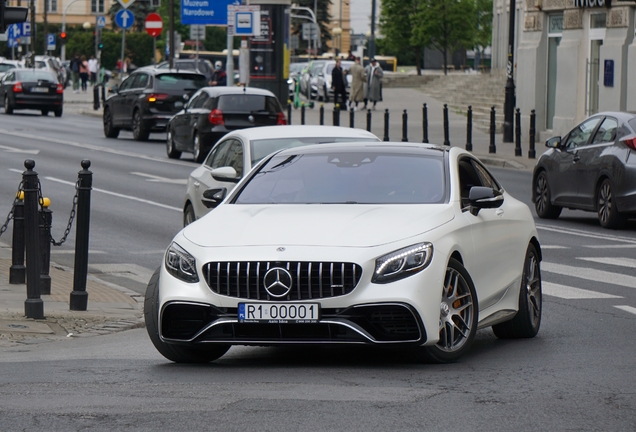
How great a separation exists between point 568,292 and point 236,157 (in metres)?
4.07

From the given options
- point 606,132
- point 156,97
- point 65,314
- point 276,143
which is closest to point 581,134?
point 606,132

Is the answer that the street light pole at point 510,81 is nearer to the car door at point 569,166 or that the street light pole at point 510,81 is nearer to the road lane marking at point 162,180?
the road lane marking at point 162,180

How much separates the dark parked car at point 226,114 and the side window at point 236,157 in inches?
505

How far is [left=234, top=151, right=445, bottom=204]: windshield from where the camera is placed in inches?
341

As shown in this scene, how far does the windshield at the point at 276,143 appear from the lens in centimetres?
1437

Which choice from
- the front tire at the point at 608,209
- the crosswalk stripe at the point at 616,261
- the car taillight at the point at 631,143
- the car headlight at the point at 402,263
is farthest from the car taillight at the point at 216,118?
the car headlight at the point at 402,263

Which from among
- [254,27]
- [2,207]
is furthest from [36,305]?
[254,27]

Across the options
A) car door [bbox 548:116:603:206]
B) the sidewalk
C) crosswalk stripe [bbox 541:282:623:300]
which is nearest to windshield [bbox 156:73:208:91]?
car door [bbox 548:116:603:206]

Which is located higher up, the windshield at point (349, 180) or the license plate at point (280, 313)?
the windshield at point (349, 180)

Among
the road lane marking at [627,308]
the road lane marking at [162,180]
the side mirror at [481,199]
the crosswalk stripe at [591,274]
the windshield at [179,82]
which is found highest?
the windshield at [179,82]

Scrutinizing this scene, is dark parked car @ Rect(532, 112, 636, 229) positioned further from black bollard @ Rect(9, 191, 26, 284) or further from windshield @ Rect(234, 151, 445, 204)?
windshield @ Rect(234, 151, 445, 204)

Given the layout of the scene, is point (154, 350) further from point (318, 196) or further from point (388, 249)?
point (388, 249)

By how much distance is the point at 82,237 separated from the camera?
35.9 feet

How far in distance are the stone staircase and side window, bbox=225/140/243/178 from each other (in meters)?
Answer: 24.9
